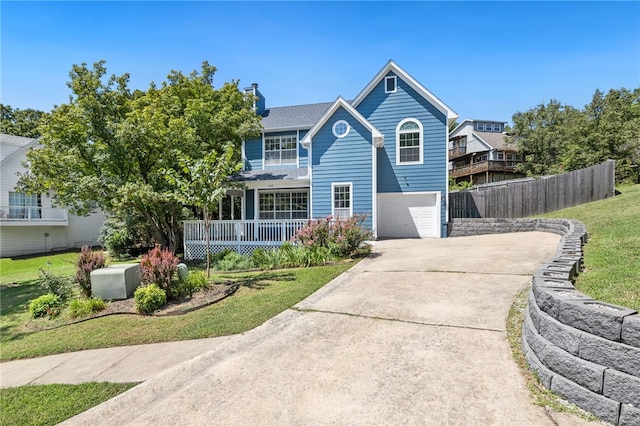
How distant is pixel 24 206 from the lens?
19.8 meters

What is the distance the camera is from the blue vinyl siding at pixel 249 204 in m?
16.6

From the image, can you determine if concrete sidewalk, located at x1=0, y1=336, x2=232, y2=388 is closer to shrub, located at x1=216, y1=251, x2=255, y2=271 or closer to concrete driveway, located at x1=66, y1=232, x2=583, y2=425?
concrete driveway, located at x1=66, y1=232, x2=583, y2=425

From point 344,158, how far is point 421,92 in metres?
4.98

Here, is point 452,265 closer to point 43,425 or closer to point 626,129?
point 43,425

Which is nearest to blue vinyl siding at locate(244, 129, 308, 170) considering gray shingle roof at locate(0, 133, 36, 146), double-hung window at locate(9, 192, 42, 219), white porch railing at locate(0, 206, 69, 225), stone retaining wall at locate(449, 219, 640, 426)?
double-hung window at locate(9, 192, 42, 219)

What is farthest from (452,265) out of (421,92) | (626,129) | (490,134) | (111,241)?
(490,134)

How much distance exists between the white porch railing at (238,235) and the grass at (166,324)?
4.77 metres

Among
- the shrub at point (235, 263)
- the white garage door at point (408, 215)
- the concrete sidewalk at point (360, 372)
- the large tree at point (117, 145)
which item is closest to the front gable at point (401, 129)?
the white garage door at point (408, 215)

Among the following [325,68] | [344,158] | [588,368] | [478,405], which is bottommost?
[478,405]

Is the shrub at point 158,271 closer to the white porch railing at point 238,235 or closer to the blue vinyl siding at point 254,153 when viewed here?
the white porch railing at point 238,235

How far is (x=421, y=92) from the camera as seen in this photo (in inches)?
573

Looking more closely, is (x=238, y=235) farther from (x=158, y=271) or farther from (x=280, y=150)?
(x=158, y=271)

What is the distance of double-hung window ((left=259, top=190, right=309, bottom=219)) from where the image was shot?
16.4 meters

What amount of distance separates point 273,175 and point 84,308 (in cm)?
990
